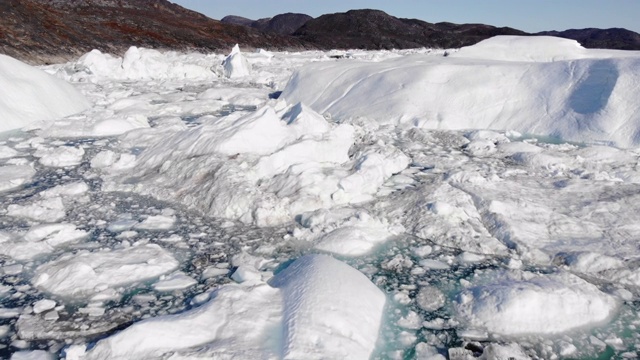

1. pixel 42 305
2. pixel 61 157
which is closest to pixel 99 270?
pixel 42 305

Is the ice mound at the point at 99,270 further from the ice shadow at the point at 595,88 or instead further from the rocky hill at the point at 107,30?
the rocky hill at the point at 107,30

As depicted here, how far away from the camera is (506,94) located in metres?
6.46

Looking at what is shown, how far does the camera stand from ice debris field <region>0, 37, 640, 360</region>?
85.6 inches

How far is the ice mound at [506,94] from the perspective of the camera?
5.50 metres

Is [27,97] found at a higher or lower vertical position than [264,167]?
higher

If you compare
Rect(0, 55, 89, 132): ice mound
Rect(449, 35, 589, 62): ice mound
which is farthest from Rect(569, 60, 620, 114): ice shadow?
Rect(0, 55, 89, 132): ice mound

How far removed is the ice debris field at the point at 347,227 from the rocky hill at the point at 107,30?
1559cm

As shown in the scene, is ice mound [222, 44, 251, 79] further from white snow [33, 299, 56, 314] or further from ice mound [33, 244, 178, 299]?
white snow [33, 299, 56, 314]

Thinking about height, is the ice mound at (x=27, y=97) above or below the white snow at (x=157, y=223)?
above

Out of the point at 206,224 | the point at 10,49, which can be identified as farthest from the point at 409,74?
the point at 10,49

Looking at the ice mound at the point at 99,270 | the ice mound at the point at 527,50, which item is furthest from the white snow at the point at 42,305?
the ice mound at the point at 527,50

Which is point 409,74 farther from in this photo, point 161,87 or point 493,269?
point 161,87

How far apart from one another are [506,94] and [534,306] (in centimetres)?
477

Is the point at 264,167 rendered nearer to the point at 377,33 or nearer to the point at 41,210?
the point at 41,210
